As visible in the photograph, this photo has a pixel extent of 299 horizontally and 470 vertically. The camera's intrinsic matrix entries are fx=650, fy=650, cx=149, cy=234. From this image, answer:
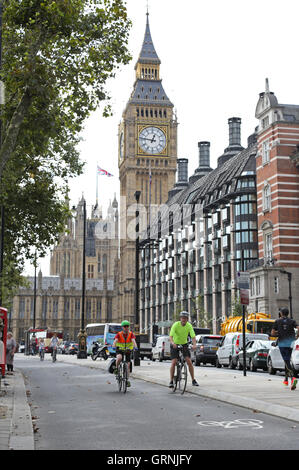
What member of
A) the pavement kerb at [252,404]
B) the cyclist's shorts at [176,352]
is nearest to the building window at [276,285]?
the pavement kerb at [252,404]

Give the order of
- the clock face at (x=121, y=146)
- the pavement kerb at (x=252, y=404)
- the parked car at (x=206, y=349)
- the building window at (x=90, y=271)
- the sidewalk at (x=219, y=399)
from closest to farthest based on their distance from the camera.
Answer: the sidewalk at (x=219, y=399), the pavement kerb at (x=252, y=404), the parked car at (x=206, y=349), the clock face at (x=121, y=146), the building window at (x=90, y=271)

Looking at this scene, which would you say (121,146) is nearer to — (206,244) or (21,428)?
(206,244)

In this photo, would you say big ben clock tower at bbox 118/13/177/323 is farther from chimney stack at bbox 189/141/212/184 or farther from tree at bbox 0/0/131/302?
tree at bbox 0/0/131/302

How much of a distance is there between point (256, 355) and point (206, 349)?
744cm

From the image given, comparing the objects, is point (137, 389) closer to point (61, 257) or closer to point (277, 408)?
point (277, 408)

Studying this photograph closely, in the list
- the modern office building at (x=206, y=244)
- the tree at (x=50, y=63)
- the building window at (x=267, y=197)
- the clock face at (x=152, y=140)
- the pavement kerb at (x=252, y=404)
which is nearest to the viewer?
the pavement kerb at (x=252, y=404)

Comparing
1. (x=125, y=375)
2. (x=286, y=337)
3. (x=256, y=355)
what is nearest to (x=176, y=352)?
(x=125, y=375)

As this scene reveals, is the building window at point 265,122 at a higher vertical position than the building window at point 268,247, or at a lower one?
higher

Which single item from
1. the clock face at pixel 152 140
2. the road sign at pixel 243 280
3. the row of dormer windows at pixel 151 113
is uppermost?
the row of dormer windows at pixel 151 113

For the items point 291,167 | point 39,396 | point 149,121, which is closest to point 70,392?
point 39,396

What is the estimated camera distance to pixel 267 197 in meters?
58.1

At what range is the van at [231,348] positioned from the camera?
2953 cm

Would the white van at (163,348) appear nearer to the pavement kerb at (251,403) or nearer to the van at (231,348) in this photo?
the van at (231,348)

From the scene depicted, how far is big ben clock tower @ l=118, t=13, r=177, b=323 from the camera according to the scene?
123m
